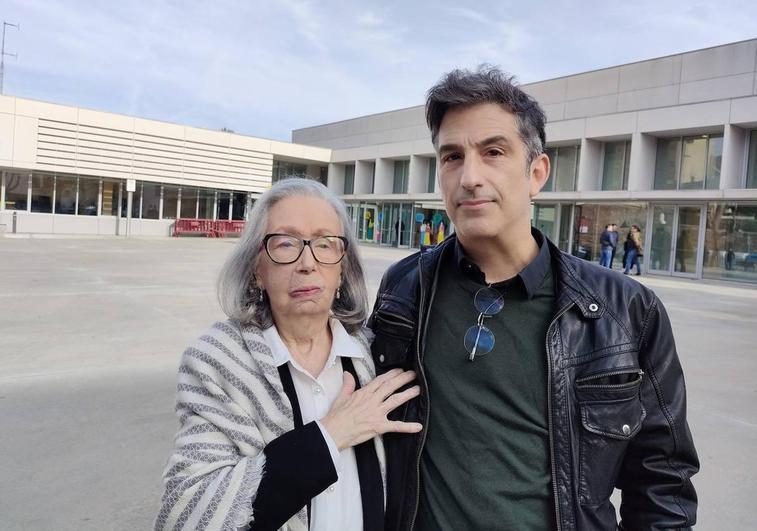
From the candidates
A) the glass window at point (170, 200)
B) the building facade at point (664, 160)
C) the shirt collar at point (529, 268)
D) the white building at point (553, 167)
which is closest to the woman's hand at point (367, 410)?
the shirt collar at point (529, 268)

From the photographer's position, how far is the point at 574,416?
1476mm

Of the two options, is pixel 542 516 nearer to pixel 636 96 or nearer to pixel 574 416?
pixel 574 416

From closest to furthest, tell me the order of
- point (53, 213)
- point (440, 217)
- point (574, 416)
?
point (574, 416)
point (53, 213)
point (440, 217)

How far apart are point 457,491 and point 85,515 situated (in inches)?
86.3

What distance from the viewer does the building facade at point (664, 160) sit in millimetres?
18172

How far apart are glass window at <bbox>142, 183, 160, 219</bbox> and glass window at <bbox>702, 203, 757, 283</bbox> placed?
24.7 meters

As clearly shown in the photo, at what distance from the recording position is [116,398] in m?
4.39

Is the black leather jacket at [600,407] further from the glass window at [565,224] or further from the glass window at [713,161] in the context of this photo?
the glass window at [565,224]

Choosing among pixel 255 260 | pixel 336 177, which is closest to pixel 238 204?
pixel 336 177

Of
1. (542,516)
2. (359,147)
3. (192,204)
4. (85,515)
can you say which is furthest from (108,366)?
(359,147)

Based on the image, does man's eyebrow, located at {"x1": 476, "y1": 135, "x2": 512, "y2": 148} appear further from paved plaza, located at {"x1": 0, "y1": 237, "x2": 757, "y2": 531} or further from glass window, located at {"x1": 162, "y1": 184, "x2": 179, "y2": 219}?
glass window, located at {"x1": 162, "y1": 184, "x2": 179, "y2": 219}

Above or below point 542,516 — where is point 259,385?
above

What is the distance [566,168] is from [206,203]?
61.3ft

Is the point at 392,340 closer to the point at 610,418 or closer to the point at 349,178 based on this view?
the point at 610,418
